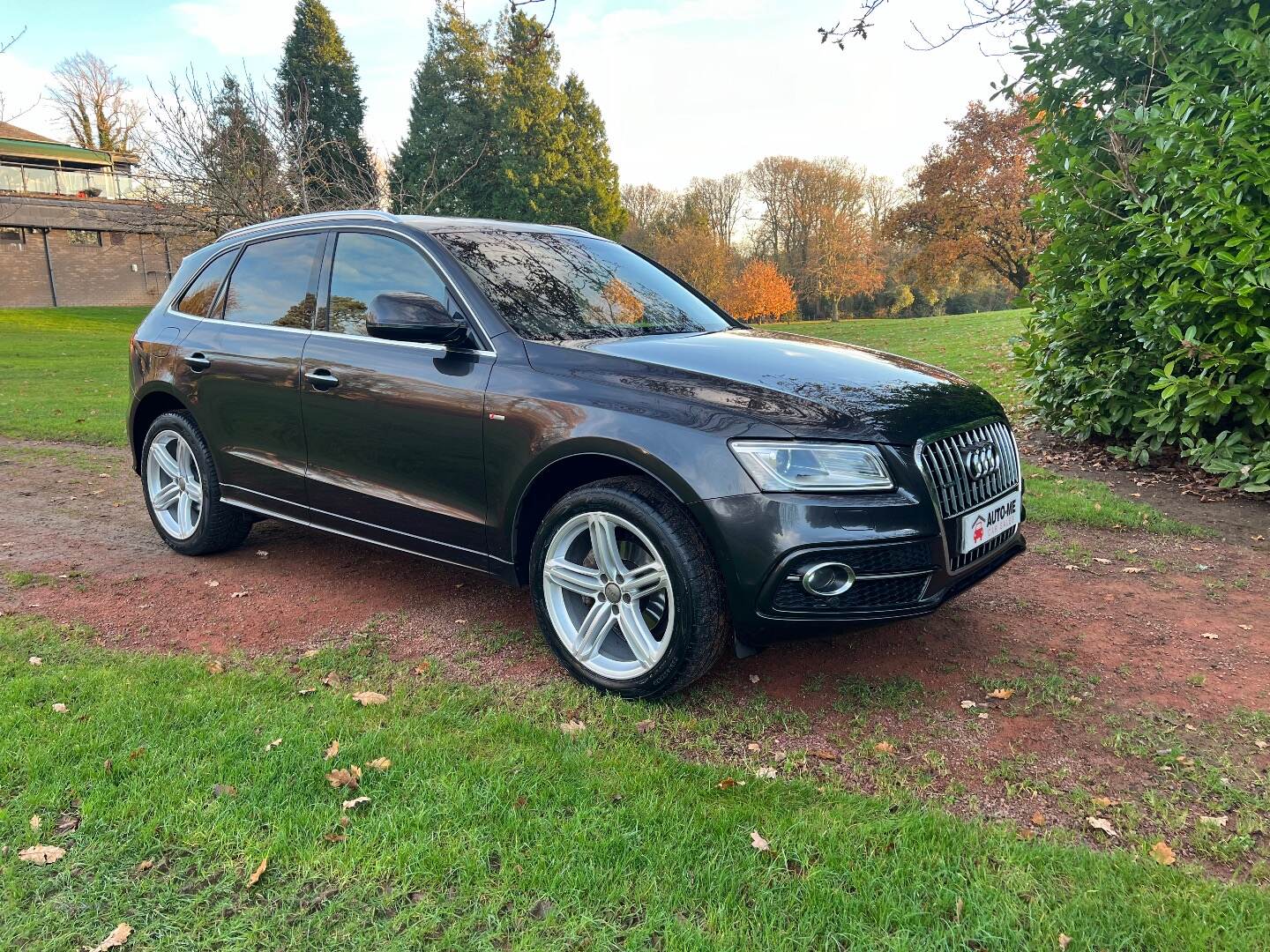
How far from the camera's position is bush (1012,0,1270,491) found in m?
5.53

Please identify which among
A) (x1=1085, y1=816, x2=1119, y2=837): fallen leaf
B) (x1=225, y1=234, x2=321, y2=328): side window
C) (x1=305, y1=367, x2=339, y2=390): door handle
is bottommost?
(x1=1085, y1=816, x2=1119, y2=837): fallen leaf

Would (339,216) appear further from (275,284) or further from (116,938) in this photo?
(116,938)

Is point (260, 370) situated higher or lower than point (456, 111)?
lower

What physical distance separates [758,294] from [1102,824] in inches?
1647

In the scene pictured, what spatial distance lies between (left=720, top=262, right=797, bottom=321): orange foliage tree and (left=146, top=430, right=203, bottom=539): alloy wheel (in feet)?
125

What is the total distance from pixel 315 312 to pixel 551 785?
2.70 m

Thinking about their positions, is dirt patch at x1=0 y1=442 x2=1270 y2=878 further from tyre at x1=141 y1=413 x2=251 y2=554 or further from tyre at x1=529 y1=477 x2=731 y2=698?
tyre at x1=529 y1=477 x2=731 y2=698

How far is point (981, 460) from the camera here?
133 inches

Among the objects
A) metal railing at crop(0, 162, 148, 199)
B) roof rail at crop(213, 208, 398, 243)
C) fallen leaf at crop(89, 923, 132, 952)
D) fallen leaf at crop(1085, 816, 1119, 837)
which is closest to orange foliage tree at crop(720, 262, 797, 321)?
metal railing at crop(0, 162, 148, 199)

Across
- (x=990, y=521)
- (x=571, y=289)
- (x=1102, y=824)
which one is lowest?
(x=1102, y=824)

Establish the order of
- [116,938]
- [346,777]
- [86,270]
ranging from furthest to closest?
[86,270]
[346,777]
[116,938]

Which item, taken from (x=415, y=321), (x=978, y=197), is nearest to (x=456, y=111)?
(x=978, y=197)

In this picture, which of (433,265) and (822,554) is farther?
(433,265)

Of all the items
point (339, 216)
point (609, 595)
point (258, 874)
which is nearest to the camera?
point (258, 874)
